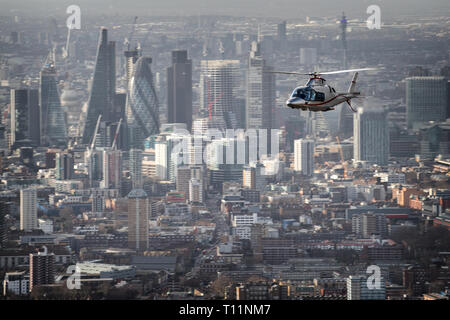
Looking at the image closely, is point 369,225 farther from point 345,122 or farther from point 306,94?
point 306,94

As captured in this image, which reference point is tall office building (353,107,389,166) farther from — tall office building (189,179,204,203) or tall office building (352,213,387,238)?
tall office building (352,213,387,238)

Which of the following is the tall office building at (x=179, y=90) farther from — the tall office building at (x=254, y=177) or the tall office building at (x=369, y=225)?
the tall office building at (x=369, y=225)

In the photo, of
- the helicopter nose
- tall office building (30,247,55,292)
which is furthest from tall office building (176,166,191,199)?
the helicopter nose

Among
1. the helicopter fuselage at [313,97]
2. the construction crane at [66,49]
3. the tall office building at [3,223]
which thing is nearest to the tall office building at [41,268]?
the tall office building at [3,223]

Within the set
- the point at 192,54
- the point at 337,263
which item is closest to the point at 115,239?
the point at 337,263

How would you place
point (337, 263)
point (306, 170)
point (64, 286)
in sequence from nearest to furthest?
point (64, 286) → point (337, 263) → point (306, 170)
